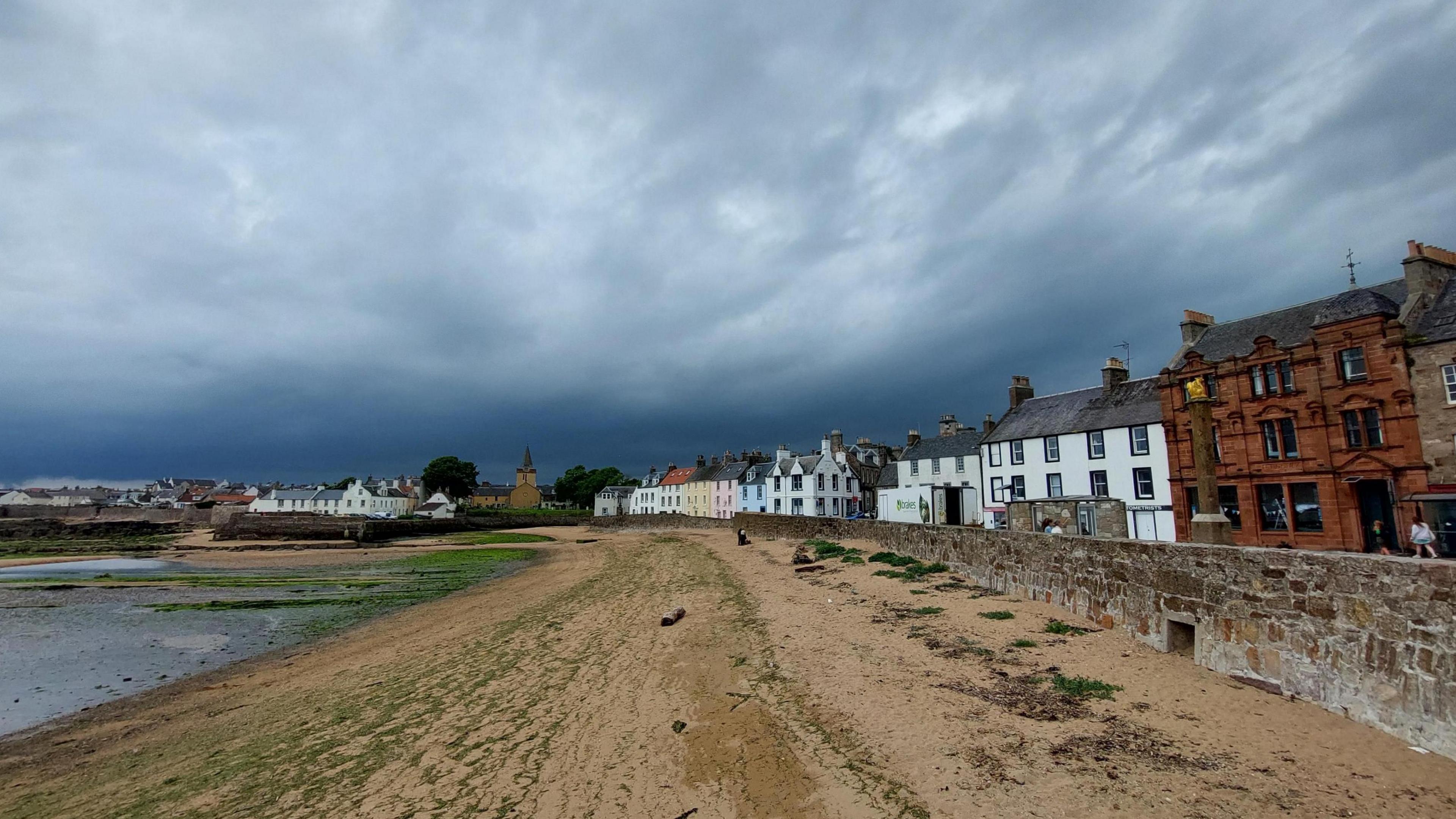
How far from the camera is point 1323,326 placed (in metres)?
24.1

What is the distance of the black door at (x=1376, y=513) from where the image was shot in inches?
887

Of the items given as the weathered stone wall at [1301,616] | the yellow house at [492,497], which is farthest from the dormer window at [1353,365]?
the yellow house at [492,497]

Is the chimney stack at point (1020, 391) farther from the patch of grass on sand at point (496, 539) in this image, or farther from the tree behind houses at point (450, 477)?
the tree behind houses at point (450, 477)

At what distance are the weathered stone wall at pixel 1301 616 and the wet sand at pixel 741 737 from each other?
1.27ft

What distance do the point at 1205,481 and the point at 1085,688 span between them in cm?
606

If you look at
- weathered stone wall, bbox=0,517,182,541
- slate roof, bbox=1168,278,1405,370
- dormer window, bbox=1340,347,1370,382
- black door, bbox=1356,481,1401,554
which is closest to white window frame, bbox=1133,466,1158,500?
slate roof, bbox=1168,278,1405,370

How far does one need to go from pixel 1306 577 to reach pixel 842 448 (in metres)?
60.1

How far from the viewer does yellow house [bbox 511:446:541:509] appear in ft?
488

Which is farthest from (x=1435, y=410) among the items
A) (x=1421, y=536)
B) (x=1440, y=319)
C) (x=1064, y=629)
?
(x=1064, y=629)

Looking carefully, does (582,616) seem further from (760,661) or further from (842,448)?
(842,448)

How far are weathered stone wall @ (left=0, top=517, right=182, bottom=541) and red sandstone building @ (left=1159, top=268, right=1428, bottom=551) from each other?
103 meters

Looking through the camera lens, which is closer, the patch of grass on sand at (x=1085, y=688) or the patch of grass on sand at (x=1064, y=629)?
the patch of grass on sand at (x=1085, y=688)

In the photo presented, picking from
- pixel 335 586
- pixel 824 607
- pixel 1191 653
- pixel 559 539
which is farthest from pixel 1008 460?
pixel 559 539

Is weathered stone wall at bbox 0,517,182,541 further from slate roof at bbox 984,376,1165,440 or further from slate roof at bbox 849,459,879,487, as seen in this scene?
slate roof at bbox 984,376,1165,440
